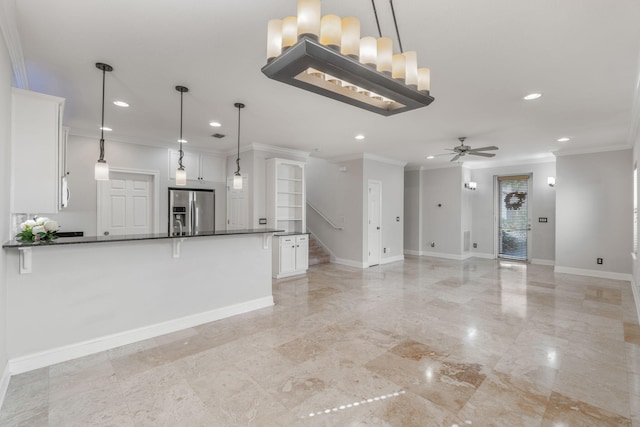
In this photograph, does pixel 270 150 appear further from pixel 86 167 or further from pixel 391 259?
pixel 391 259

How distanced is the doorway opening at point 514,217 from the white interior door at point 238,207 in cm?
681

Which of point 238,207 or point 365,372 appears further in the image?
point 238,207

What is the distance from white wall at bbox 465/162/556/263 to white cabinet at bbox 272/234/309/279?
5.32m

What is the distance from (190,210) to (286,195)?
199cm

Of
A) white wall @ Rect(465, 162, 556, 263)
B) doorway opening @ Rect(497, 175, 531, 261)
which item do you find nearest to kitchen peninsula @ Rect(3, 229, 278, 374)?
white wall @ Rect(465, 162, 556, 263)

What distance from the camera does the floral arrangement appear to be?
2.49 metres

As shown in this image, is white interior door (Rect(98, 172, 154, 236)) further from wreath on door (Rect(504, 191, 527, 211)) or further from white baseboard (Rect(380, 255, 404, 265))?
wreath on door (Rect(504, 191, 527, 211))

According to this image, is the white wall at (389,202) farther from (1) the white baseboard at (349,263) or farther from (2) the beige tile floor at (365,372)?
(2) the beige tile floor at (365,372)

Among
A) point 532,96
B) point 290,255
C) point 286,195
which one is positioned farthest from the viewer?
point 286,195

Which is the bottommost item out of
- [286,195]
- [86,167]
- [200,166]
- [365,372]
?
[365,372]

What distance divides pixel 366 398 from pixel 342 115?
11.1 ft

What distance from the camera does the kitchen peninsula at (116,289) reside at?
8.32 feet

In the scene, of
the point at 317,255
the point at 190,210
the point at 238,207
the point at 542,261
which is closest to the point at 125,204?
the point at 190,210

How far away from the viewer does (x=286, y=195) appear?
21.4 feet
